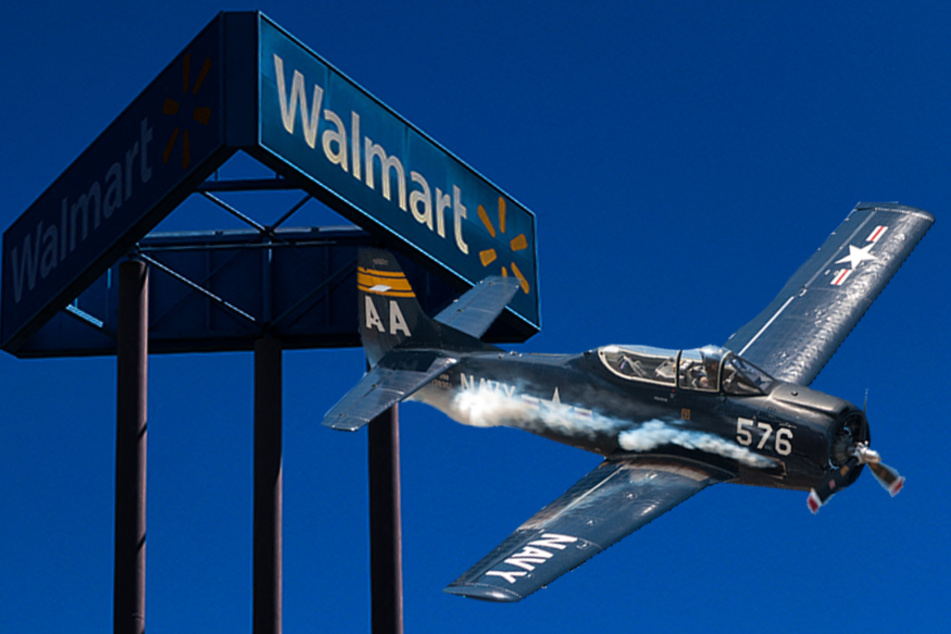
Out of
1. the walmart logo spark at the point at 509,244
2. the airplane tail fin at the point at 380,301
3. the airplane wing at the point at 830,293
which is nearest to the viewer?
the airplane wing at the point at 830,293

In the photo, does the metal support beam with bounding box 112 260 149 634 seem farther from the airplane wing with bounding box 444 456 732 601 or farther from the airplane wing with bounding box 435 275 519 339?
the airplane wing with bounding box 444 456 732 601

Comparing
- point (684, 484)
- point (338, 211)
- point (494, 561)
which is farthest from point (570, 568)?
point (338, 211)

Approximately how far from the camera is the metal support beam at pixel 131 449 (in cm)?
3741

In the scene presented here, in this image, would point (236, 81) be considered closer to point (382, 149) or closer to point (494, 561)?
point (382, 149)

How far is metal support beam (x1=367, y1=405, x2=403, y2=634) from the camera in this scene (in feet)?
143

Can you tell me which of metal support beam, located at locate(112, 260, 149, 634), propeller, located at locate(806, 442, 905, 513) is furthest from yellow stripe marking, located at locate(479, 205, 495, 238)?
propeller, located at locate(806, 442, 905, 513)

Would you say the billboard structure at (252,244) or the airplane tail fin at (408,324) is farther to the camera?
the airplane tail fin at (408,324)

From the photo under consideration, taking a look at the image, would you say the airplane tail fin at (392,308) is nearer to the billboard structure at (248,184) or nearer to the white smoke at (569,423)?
the billboard structure at (248,184)

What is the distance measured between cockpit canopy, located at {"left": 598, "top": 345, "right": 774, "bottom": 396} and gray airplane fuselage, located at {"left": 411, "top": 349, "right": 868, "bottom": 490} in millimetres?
80

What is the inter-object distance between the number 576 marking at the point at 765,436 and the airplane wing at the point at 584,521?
0.93 m

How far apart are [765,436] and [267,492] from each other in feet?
50.2

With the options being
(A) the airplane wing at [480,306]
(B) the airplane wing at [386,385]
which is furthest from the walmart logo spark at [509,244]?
(B) the airplane wing at [386,385]

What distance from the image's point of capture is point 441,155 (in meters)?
40.6

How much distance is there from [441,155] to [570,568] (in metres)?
13.2
